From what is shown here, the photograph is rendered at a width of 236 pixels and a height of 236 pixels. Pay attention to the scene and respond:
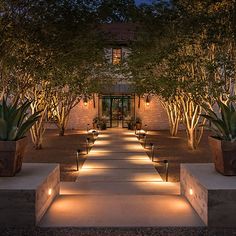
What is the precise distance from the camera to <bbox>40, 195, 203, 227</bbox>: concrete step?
18.5 ft

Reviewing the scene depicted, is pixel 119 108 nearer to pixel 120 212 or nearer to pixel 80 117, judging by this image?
pixel 80 117

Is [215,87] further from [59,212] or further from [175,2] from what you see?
[59,212]

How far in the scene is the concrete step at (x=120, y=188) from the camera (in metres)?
9.61

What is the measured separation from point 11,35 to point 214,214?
10.9 metres

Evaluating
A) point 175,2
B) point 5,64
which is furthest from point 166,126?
point 5,64

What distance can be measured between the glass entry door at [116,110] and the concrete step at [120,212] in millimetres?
30447

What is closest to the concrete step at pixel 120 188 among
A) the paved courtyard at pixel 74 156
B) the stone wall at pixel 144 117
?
the paved courtyard at pixel 74 156

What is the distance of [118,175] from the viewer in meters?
12.1

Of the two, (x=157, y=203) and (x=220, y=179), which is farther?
(x=157, y=203)

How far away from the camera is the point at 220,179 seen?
606 centimetres

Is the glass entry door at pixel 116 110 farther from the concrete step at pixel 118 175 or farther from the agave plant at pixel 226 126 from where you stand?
the agave plant at pixel 226 126

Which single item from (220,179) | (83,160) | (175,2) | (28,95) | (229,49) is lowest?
(83,160)

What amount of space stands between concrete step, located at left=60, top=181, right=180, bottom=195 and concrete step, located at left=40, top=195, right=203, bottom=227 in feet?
8.19

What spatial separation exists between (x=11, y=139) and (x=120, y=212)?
2332mm
